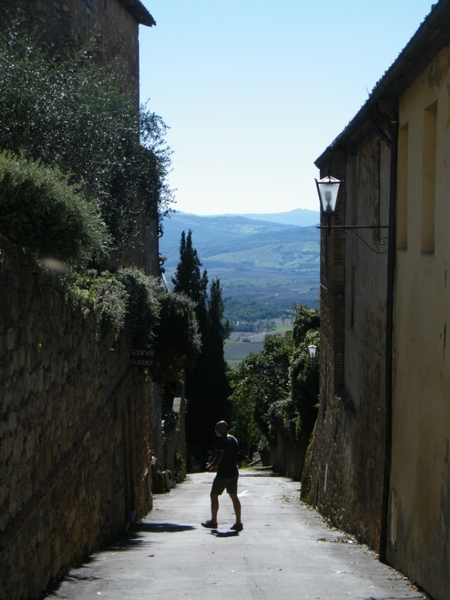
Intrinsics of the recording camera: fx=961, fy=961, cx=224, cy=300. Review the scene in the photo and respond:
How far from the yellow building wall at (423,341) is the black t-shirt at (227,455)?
3327mm

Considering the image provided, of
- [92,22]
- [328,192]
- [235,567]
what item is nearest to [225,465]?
[235,567]

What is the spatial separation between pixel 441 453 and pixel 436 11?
13.0 ft

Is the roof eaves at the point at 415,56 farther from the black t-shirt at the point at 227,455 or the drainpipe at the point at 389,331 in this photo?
the black t-shirt at the point at 227,455

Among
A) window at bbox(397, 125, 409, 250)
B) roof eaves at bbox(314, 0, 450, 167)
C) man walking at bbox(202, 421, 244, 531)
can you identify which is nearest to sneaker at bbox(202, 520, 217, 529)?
man walking at bbox(202, 421, 244, 531)

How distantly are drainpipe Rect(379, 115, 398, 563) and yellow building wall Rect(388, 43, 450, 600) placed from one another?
0.10m

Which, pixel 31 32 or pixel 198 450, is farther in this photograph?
pixel 198 450

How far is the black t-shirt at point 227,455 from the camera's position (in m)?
14.7

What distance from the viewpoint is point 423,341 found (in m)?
10.1

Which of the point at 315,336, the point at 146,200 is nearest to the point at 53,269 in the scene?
the point at 146,200

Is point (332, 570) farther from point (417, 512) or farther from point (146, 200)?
point (146, 200)

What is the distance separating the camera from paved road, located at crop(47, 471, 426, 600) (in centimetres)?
884

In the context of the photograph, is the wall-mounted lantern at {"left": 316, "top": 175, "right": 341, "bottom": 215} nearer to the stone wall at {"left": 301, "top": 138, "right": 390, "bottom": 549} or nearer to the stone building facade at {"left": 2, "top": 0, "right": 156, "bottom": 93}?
the stone wall at {"left": 301, "top": 138, "right": 390, "bottom": 549}

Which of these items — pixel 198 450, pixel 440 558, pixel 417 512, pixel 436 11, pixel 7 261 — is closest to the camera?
pixel 7 261

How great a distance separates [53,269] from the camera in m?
8.84
